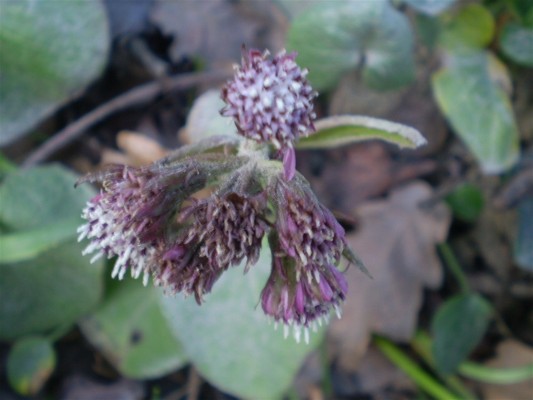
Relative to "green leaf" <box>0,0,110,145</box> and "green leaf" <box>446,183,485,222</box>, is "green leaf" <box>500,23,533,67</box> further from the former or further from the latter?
"green leaf" <box>0,0,110,145</box>

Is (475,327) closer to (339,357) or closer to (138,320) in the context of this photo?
(339,357)

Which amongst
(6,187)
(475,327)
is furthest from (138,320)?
(475,327)

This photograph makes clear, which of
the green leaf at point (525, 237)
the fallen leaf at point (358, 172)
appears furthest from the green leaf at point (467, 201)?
the fallen leaf at point (358, 172)

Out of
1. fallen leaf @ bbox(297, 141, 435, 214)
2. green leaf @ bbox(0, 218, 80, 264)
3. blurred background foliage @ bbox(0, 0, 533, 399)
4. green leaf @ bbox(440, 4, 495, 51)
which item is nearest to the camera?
green leaf @ bbox(0, 218, 80, 264)

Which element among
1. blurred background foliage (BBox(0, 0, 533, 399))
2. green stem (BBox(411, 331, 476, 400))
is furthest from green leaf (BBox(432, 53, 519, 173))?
green stem (BBox(411, 331, 476, 400))

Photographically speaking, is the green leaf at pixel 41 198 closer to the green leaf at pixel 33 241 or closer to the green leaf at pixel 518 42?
the green leaf at pixel 33 241
